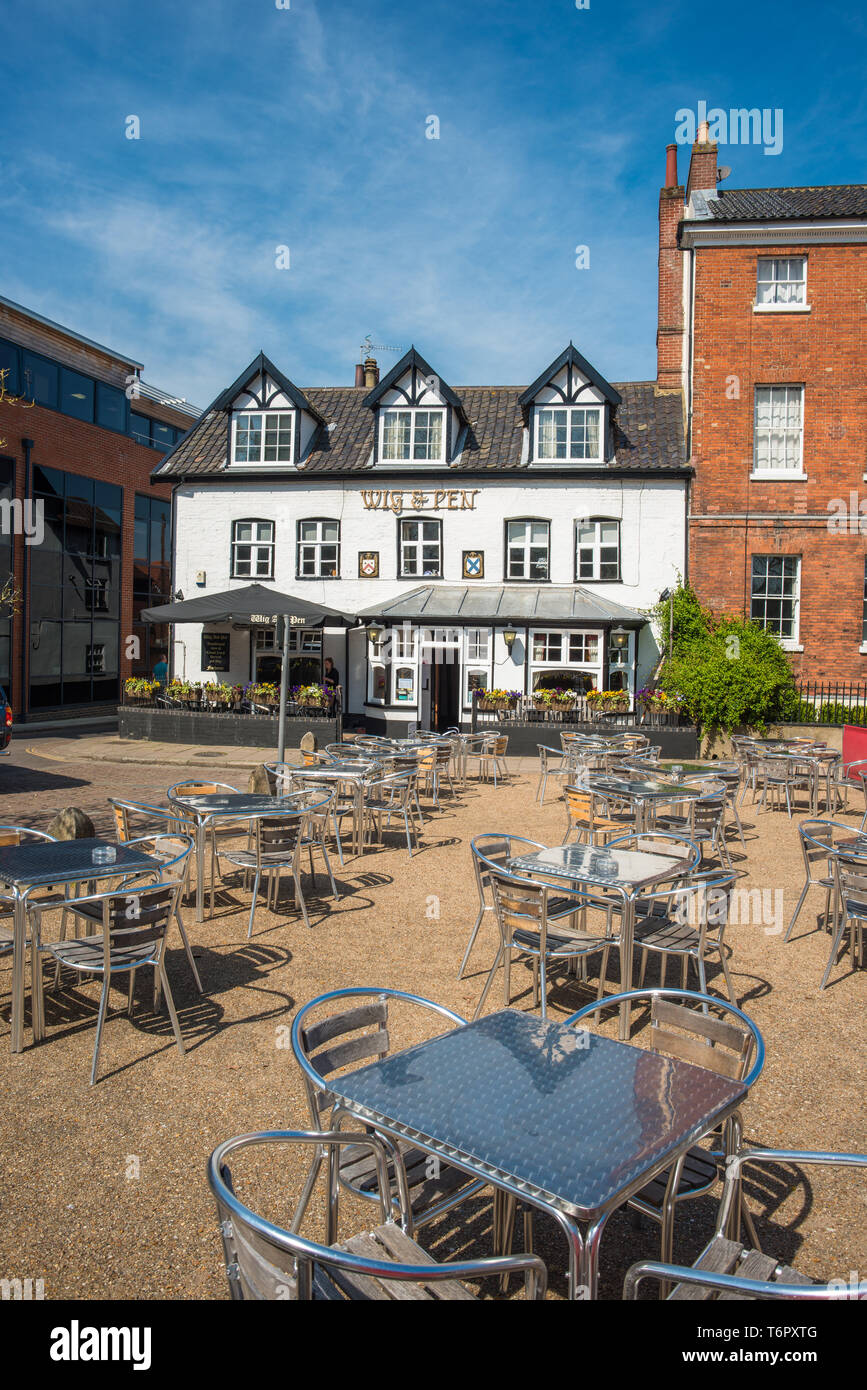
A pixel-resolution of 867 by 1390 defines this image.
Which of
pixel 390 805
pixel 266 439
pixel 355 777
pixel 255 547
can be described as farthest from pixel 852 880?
pixel 266 439

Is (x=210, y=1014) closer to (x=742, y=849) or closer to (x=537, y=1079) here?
(x=537, y=1079)

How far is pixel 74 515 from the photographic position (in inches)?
1056

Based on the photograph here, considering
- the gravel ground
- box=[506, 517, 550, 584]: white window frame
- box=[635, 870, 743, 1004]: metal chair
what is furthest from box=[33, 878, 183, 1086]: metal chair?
box=[506, 517, 550, 584]: white window frame

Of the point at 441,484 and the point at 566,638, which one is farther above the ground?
the point at 441,484

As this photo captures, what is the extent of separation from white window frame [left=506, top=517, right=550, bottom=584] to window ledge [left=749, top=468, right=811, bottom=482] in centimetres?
513

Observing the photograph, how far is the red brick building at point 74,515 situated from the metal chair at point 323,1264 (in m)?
23.1

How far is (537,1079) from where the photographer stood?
2846 mm

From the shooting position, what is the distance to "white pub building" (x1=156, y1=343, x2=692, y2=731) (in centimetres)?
2148

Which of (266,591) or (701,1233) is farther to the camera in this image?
(266,591)

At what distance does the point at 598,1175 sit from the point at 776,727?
17643 millimetres

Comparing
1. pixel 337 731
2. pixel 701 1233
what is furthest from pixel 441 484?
pixel 701 1233
